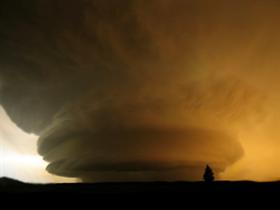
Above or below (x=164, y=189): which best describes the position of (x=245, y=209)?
below

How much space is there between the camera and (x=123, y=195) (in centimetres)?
940

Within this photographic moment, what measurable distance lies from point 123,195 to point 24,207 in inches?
108

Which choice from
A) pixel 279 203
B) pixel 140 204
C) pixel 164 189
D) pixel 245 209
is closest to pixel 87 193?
pixel 140 204

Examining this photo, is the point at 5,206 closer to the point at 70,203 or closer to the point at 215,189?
the point at 70,203

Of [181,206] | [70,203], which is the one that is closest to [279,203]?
[181,206]

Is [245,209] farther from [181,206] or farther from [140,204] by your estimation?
[140,204]

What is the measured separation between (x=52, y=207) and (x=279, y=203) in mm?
6174

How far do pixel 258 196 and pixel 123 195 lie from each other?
12.2 feet

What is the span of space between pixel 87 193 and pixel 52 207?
1047 mm

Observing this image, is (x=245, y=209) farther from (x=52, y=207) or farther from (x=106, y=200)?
(x=52, y=207)

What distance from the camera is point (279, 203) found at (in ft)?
31.4

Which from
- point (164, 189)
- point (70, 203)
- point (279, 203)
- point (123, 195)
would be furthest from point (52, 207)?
point (279, 203)

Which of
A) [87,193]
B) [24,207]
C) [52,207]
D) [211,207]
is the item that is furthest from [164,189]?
[24,207]

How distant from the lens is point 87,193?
30.9 ft
